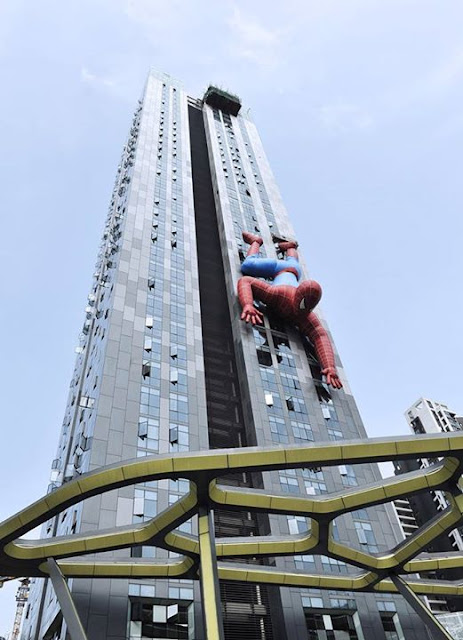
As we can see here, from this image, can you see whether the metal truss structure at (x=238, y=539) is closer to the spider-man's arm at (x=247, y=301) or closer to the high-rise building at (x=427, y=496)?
the spider-man's arm at (x=247, y=301)

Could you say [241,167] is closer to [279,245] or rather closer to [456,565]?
[279,245]

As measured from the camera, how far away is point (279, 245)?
63906 mm

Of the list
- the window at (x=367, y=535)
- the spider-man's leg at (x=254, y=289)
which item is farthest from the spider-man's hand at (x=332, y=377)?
the window at (x=367, y=535)

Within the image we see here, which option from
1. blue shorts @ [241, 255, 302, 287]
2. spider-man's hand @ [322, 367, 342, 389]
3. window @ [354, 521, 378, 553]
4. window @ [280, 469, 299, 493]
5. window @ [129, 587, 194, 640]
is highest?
blue shorts @ [241, 255, 302, 287]

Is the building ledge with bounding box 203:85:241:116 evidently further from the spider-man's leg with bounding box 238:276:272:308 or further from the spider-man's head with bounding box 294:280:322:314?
the spider-man's head with bounding box 294:280:322:314

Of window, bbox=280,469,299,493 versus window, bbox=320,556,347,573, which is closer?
window, bbox=320,556,347,573

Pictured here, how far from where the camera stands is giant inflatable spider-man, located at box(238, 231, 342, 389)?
50.8 metres

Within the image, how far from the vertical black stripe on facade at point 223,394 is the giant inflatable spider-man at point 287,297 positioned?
505 cm

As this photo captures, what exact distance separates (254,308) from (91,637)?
33210 mm

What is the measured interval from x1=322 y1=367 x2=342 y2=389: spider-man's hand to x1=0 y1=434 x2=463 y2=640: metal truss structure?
20.7 metres

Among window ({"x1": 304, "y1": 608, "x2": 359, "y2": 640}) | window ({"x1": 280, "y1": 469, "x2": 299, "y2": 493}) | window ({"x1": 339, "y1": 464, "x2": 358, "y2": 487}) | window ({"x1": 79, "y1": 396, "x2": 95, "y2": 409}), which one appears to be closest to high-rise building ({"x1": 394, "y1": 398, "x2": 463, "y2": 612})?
window ({"x1": 339, "y1": 464, "x2": 358, "y2": 487})

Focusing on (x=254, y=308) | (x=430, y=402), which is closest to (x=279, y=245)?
(x=254, y=308)

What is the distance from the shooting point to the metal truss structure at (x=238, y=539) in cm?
1969

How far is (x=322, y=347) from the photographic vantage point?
51.4 metres
